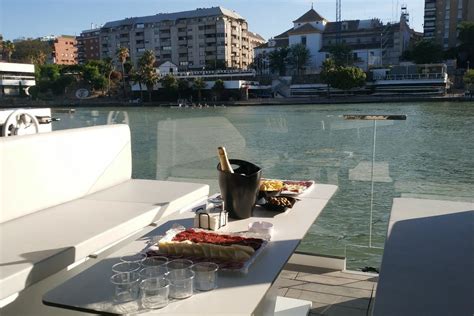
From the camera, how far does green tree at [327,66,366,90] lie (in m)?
47.1

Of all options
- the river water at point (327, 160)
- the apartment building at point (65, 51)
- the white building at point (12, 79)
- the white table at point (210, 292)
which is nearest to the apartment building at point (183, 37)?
the apartment building at point (65, 51)

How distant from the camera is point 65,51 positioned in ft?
219

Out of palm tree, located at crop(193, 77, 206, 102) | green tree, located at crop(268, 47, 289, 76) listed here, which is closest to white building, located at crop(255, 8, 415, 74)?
green tree, located at crop(268, 47, 289, 76)

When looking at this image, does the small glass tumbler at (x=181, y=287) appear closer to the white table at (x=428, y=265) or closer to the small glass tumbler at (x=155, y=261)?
the small glass tumbler at (x=155, y=261)

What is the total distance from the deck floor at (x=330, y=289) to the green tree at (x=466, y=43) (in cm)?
6264

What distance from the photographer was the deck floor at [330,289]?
7.59 feet

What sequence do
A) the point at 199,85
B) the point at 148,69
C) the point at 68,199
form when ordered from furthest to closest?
1. the point at 199,85
2. the point at 148,69
3. the point at 68,199

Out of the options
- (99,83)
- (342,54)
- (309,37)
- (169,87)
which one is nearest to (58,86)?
(99,83)

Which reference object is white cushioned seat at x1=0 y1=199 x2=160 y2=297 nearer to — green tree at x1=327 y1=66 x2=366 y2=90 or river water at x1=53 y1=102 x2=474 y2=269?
river water at x1=53 y1=102 x2=474 y2=269

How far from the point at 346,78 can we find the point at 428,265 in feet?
156

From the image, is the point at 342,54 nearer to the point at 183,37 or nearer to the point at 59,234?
the point at 183,37

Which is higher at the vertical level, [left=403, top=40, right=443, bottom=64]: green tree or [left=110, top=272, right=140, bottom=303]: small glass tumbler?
[left=403, top=40, right=443, bottom=64]: green tree

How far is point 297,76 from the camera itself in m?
54.7

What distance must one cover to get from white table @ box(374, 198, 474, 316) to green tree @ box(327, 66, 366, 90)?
153 feet
